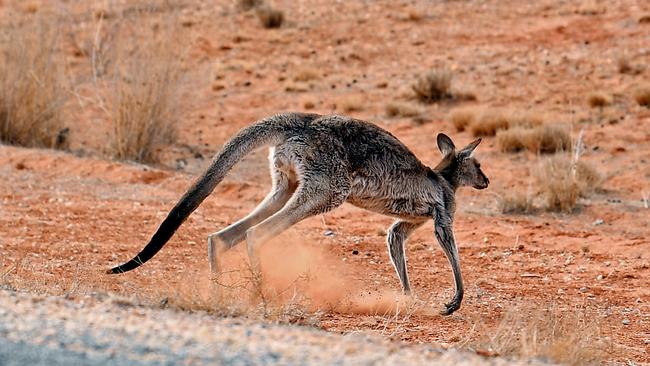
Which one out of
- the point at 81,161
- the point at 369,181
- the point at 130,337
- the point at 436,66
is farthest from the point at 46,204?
the point at 436,66

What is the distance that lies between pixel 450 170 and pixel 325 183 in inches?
69.1

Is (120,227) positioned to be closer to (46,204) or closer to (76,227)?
(76,227)

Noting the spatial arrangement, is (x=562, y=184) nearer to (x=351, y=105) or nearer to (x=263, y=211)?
(x=263, y=211)

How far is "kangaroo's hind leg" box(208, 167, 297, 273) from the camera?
28.9ft

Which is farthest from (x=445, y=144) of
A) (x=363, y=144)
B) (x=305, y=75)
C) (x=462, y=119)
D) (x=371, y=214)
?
(x=305, y=75)

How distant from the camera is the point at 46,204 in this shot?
1320cm

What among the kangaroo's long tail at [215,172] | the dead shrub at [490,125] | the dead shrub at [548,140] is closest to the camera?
the kangaroo's long tail at [215,172]

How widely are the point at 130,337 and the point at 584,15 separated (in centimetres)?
2189

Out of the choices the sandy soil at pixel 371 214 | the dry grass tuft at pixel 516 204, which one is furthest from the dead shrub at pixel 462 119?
the dry grass tuft at pixel 516 204

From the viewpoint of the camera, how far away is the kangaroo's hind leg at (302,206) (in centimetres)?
869

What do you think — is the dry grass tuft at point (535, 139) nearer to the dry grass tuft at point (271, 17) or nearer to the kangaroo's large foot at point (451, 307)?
the kangaroo's large foot at point (451, 307)

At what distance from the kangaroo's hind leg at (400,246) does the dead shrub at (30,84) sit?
8152 mm

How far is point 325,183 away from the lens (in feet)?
29.5

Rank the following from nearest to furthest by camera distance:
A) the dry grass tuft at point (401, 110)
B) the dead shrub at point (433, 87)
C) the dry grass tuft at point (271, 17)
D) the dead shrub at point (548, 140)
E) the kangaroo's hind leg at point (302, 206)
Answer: the kangaroo's hind leg at point (302, 206), the dead shrub at point (548, 140), the dry grass tuft at point (401, 110), the dead shrub at point (433, 87), the dry grass tuft at point (271, 17)
